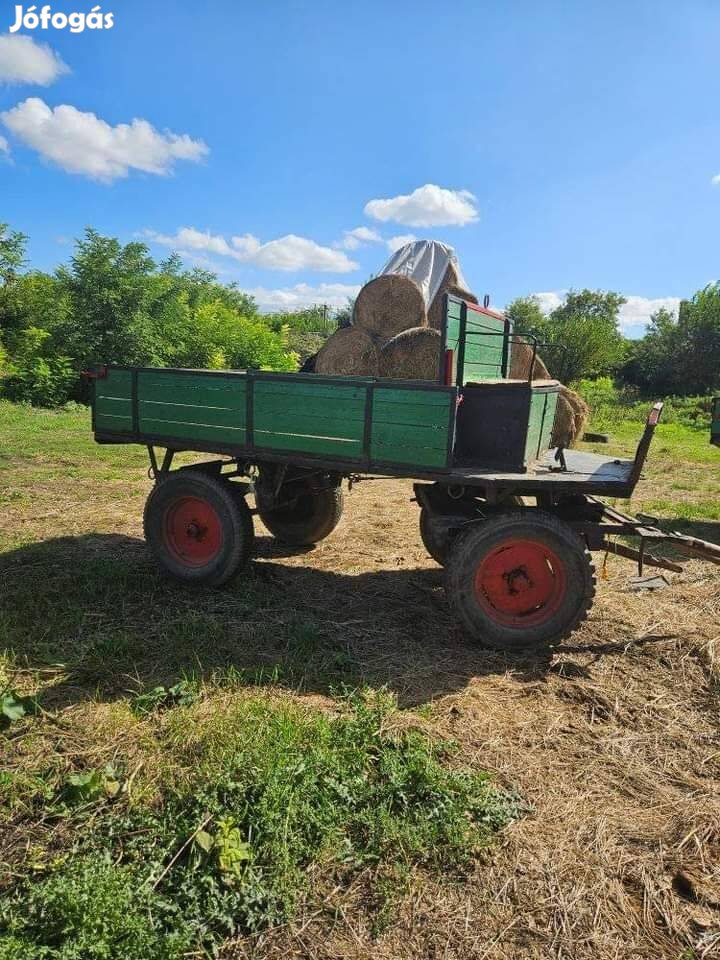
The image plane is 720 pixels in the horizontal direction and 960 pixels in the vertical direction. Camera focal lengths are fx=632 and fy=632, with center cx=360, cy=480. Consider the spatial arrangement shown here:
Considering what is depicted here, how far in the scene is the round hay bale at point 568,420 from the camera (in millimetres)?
12391

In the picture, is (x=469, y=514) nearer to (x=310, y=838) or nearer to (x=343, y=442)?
(x=343, y=442)

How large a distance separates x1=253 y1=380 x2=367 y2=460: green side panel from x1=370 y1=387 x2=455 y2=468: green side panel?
0.49 ft

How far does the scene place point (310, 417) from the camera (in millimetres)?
4867

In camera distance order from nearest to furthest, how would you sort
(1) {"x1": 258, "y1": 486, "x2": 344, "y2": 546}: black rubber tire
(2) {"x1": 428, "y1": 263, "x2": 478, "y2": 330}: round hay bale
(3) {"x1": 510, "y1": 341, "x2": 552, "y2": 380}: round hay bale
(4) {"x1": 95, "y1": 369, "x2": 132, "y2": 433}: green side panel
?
(4) {"x1": 95, "y1": 369, "x2": 132, "y2": 433}: green side panel
(1) {"x1": 258, "y1": 486, "x2": 344, "y2": 546}: black rubber tire
(3) {"x1": 510, "y1": 341, "x2": 552, "y2": 380}: round hay bale
(2) {"x1": 428, "y1": 263, "x2": 478, "y2": 330}: round hay bale

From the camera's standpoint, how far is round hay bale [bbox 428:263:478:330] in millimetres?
12312

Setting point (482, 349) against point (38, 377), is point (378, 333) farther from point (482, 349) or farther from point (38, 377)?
point (38, 377)

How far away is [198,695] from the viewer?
3707mm

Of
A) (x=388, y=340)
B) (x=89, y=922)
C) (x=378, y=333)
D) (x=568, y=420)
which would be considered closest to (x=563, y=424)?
(x=568, y=420)

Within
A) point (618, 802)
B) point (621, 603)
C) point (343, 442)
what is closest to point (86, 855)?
point (618, 802)

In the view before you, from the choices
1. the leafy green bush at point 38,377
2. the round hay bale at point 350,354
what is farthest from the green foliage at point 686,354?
the leafy green bush at point 38,377

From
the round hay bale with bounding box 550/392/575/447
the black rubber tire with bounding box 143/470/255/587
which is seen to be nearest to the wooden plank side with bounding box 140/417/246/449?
the black rubber tire with bounding box 143/470/255/587

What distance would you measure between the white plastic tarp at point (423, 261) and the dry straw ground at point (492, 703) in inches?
436

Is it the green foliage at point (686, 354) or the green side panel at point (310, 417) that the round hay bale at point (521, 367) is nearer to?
the green side panel at point (310, 417)

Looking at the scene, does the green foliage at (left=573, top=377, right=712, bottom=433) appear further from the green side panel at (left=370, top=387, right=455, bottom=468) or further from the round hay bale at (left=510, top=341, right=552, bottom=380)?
the green side panel at (left=370, top=387, right=455, bottom=468)
